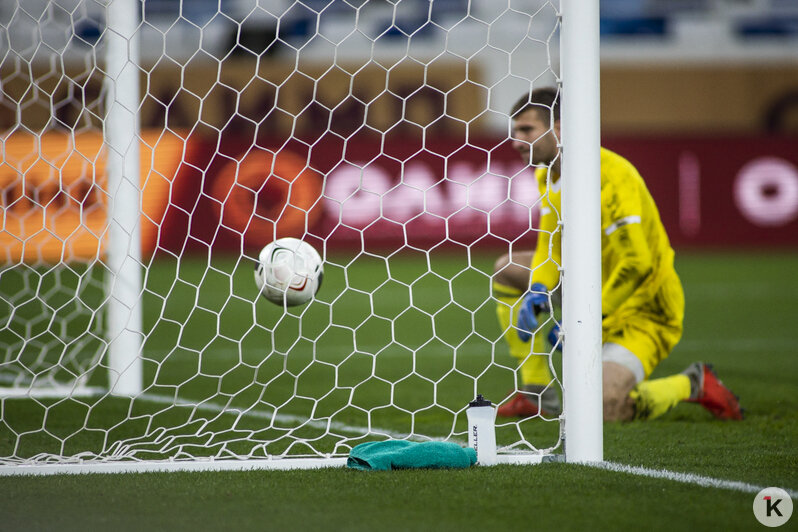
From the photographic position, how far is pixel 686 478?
285 cm

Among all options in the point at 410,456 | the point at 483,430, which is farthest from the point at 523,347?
the point at 410,456

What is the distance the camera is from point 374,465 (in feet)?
9.74

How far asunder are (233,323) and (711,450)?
5.22 metres

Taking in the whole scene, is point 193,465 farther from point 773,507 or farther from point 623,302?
point 623,302

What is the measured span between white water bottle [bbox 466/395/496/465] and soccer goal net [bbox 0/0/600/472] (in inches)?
3.3

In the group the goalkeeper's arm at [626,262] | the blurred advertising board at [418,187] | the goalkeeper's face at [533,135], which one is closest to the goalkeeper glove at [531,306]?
the goalkeeper's arm at [626,262]

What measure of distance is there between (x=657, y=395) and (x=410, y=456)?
140 centimetres

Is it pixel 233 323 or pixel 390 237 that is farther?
pixel 390 237

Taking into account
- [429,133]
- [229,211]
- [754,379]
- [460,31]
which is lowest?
[754,379]

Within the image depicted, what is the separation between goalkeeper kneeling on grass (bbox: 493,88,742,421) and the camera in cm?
395

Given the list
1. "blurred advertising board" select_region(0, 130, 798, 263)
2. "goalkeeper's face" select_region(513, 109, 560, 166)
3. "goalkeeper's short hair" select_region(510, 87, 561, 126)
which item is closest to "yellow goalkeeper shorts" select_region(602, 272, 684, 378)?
"goalkeeper's face" select_region(513, 109, 560, 166)

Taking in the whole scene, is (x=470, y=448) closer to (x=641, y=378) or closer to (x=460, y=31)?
(x=641, y=378)

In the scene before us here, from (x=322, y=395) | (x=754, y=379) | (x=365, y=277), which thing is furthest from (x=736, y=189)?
(x=322, y=395)

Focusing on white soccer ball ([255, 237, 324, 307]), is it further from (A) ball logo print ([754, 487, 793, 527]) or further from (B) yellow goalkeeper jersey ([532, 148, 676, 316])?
(A) ball logo print ([754, 487, 793, 527])
